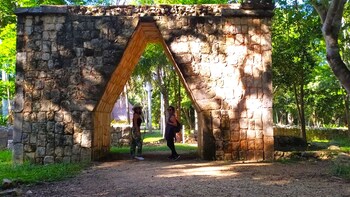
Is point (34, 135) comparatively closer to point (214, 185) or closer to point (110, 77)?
point (110, 77)

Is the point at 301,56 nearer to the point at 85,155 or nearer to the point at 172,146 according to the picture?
the point at 172,146

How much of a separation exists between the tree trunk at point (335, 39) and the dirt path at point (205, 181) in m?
1.90

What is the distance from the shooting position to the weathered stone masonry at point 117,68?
29.9 ft

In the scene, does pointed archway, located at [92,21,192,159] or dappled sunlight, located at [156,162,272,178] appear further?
pointed archway, located at [92,21,192,159]

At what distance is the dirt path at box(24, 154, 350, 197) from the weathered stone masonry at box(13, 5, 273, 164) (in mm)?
1026

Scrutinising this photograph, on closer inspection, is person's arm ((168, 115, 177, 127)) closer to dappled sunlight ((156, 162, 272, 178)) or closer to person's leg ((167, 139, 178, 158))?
person's leg ((167, 139, 178, 158))

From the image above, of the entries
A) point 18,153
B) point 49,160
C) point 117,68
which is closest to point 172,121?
point 117,68

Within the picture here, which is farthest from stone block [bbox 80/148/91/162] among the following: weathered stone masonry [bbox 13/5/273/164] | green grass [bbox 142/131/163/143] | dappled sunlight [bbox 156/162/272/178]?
green grass [bbox 142/131/163/143]

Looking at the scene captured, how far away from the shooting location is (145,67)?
20.8 m

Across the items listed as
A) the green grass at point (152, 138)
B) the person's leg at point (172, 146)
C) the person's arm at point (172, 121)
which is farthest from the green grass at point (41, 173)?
the green grass at point (152, 138)

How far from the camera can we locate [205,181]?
6.10m

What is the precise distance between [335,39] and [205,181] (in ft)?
12.8

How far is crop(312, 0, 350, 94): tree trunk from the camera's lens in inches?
272

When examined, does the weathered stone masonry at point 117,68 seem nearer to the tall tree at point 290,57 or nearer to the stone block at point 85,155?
the stone block at point 85,155
